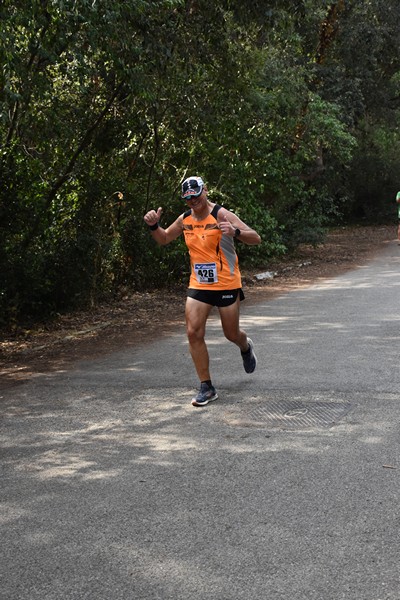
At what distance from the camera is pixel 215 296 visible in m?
7.40

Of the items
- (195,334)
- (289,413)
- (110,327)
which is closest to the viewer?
(289,413)

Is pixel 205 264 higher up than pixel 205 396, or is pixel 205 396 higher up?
pixel 205 264

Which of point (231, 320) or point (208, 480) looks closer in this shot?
point (208, 480)

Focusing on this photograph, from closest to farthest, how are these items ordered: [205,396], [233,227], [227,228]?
[227,228], [233,227], [205,396]

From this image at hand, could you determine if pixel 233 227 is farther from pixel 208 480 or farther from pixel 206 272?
pixel 208 480

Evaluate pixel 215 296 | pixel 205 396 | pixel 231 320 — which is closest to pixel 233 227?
pixel 215 296

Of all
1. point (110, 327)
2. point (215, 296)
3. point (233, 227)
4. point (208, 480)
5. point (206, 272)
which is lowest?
point (110, 327)

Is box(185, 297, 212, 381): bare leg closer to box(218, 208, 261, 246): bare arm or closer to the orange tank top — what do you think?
the orange tank top

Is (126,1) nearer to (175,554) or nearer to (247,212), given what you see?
(175,554)

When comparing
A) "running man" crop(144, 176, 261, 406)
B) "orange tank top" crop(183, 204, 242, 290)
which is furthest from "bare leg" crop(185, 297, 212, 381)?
"orange tank top" crop(183, 204, 242, 290)

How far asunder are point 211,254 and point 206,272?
0.17 meters

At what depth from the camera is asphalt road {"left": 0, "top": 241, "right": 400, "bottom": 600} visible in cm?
394

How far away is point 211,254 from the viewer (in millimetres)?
7273

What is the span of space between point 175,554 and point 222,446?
70.7 inches
